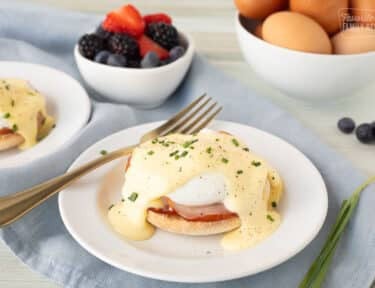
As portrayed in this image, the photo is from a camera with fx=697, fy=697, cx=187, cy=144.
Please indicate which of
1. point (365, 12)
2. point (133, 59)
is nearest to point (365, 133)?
point (365, 12)

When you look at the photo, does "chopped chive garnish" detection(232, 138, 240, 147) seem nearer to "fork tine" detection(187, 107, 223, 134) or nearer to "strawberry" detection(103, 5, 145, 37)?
"fork tine" detection(187, 107, 223, 134)

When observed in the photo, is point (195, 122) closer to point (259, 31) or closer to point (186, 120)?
point (186, 120)

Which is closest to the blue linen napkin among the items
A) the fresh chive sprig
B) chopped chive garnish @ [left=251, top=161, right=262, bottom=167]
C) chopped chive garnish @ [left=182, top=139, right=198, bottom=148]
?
the fresh chive sprig

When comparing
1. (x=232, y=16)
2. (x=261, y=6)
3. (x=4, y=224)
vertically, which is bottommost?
(x=232, y=16)

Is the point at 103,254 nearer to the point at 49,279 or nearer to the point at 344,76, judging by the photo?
the point at 49,279

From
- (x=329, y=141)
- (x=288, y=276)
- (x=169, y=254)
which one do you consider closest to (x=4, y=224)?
(x=169, y=254)
